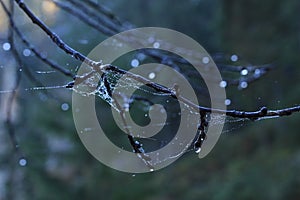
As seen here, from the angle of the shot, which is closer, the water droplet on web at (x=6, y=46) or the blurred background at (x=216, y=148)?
the water droplet on web at (x=6, y=46)

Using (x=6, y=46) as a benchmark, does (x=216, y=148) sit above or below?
above

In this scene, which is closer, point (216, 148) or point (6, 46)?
point (6, 46)

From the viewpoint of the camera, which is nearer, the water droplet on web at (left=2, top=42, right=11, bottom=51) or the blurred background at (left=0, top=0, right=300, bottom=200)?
the water droplet on web at (left=2, top=42, right=11, bottom=51)

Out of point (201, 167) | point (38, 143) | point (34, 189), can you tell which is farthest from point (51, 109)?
point (201, 167)

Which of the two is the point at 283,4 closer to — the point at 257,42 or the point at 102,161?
the point at 257,42

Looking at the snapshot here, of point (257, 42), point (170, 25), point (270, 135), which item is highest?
point (170, 25)

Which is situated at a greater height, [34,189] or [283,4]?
[283,4]

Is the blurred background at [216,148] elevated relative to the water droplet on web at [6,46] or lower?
elevated

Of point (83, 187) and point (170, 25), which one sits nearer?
point (83, 187)
